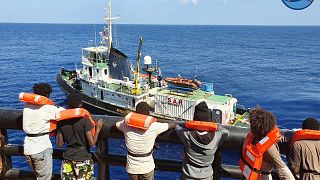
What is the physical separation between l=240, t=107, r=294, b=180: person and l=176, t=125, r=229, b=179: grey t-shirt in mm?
364

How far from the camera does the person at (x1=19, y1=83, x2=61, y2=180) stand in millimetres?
4543

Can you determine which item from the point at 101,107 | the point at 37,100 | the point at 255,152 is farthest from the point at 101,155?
the point at 101,107

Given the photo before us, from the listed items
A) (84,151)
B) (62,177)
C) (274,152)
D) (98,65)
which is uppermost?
(274,152)

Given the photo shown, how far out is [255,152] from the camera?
374cm

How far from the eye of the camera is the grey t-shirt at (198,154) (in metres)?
4.12

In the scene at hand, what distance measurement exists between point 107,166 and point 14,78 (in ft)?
230

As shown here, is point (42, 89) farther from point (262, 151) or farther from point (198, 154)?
point (262, 151)

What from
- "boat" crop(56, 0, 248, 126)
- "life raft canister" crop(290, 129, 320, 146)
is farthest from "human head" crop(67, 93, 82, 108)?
"boat" crop(56, 0, 248, 126)

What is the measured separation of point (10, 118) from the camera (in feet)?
15.1

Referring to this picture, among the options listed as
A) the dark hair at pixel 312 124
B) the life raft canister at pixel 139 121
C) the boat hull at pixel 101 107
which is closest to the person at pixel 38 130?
the life raft canister at pixel 139 121

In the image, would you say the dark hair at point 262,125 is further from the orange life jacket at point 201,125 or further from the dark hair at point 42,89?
the dark hair at point 42,89

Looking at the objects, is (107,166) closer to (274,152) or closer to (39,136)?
(39,136)

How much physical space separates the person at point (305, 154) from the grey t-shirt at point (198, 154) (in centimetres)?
82

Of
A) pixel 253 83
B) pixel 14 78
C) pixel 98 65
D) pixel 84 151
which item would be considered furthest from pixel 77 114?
pixel 14 78
